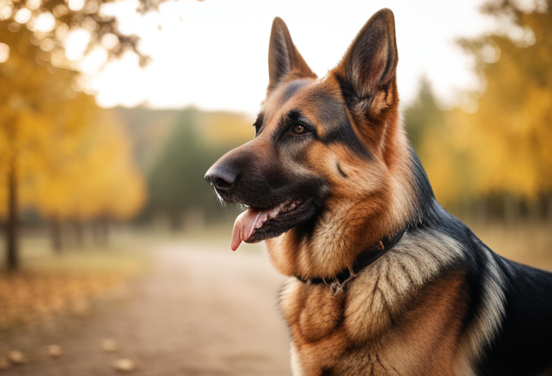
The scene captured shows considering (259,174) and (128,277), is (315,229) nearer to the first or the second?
(259,174)

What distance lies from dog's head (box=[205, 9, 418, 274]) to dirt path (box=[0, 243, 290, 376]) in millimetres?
2883

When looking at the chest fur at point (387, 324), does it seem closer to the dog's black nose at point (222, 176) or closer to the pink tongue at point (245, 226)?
the pink tongue at point (245, 226)

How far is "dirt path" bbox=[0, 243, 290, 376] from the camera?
4770mm

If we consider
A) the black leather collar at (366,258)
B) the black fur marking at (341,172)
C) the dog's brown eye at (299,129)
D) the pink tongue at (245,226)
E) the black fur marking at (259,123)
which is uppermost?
the black fur marking at (259,123)

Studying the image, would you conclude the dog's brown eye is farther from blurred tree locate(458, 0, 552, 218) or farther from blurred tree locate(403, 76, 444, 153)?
blurred tree locate(403, 76, 444, 153)

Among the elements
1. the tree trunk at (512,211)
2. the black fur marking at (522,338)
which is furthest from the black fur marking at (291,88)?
the tree trunk at (512,211)

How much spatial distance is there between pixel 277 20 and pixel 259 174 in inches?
56.0

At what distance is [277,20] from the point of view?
3193mm

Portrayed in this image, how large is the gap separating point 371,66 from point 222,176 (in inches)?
48.7

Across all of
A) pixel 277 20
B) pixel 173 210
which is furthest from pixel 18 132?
pixel 173 210

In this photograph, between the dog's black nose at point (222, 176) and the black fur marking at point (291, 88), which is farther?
the black fur marking at point (291, 88)

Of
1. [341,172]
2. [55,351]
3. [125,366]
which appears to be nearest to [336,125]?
[341,172]

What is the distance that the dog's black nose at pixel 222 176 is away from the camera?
254cm

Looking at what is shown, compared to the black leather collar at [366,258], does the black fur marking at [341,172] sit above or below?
above
